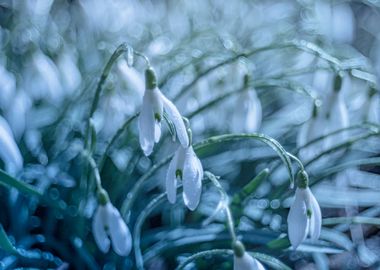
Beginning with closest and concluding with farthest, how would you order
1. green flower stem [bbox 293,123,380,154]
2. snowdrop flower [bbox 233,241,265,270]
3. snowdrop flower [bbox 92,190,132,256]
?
snowdrop flower [bbox 233,241,265,270] → snowdrop flower [bbox 92,190,132,256] → green flower stem [bbox 293,123,380,154]


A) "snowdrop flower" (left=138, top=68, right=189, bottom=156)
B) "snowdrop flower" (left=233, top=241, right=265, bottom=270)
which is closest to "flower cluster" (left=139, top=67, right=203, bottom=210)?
"snowdrop flower" (left=138, top=68, right=189, bottom=156)

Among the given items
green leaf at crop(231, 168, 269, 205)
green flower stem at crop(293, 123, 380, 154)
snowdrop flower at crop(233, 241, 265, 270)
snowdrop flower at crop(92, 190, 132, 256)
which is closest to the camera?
snowdrop flower at crop(233, 241, 265, 270)

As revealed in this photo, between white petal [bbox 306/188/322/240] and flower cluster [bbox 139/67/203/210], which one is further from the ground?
flower cluster [bbox 139/67/203/210]

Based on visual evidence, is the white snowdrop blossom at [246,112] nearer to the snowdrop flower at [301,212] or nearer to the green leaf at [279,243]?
the green leaf at [279,243]

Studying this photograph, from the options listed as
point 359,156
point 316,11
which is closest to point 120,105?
point 359,156

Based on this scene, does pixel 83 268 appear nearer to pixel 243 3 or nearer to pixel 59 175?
pixel 59 175

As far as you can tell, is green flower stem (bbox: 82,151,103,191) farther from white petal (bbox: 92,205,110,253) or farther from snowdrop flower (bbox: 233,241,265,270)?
snowdrop flower (bbox: 233,241,265,270)

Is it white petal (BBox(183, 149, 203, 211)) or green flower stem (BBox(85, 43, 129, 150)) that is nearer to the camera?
white petal (BBox(183, 149, 203, 211))
